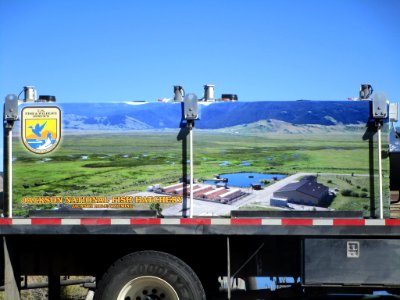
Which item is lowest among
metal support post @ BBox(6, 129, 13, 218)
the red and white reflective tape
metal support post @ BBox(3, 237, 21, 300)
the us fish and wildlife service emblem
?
metal support post @ BBox(3, 237, 21, 300)

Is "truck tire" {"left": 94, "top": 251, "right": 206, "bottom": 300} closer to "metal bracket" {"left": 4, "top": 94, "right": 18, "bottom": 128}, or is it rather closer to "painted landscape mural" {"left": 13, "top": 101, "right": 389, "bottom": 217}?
"painted landscape mural" {"left": 13, "top": 101, "right": 389, "bottom": 217}

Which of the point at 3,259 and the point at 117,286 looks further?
the point at 3,259

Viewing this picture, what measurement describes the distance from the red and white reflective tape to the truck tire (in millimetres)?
389

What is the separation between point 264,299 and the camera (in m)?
7.73

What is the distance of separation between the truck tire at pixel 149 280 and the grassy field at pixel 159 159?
75 cm

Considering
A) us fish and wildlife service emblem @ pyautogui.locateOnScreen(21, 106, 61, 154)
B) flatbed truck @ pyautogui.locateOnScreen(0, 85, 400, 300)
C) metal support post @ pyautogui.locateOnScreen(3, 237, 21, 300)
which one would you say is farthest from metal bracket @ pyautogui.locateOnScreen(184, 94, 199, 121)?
metal support post @ pyautogui.locateOnScreen(3, 237, 21, 300)

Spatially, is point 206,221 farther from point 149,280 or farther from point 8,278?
point 8,278

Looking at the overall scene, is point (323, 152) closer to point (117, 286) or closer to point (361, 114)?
point (361, 114)

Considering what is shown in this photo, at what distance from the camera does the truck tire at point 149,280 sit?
23.0 feet

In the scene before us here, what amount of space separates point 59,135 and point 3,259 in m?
1.54

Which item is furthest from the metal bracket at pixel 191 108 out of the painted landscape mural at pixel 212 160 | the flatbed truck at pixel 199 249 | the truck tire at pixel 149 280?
the truck tire at pixel 149 280

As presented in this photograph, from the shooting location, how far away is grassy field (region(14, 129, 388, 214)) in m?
7.08

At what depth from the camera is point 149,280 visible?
7.10 metres

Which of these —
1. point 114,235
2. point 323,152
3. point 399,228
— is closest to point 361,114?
point 323,152
